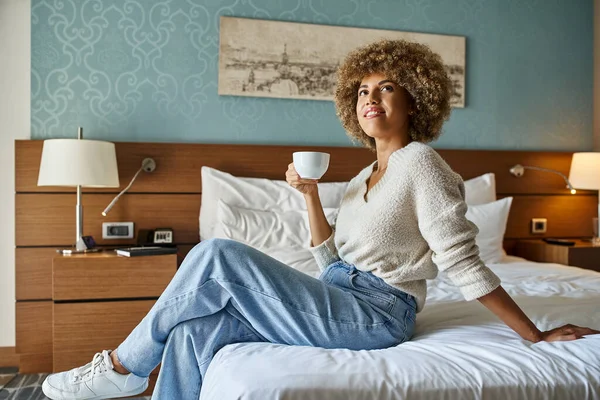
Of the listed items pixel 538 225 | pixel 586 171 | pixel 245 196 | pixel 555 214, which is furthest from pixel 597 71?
pixel 245 196

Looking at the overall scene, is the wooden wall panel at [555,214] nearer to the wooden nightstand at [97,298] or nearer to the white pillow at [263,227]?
the white pillow at [263,227]

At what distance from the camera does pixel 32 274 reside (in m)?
2.86

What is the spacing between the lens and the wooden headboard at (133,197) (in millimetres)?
2854

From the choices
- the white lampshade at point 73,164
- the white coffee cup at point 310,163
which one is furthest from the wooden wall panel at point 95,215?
the white coffee cup at point 310,163

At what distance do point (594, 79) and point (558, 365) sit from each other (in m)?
2.95

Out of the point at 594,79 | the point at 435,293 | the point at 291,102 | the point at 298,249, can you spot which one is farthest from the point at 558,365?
the point at 594,79

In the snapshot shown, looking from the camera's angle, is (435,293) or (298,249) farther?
(298,249)

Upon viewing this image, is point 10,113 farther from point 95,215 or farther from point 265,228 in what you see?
point 265,228

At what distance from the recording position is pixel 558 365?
3.99ft

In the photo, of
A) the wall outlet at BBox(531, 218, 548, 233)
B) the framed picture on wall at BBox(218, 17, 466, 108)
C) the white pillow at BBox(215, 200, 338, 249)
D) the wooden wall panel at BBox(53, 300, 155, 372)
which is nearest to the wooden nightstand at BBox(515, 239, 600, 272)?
the wall outlet at BBox(531, 218, 548, 233)

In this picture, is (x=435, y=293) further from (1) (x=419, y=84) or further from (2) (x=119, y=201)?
(2) (x=119, y=201)

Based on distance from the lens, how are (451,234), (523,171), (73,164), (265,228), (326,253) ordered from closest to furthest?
(451,234) < (326,253) < (73,164) < (265,228) < (523,171)

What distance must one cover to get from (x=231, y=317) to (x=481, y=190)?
2.15m

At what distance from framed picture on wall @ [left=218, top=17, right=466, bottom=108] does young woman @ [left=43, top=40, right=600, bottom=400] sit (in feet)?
5.78
